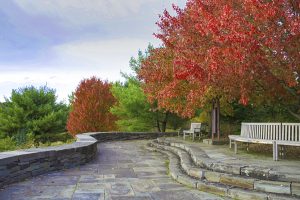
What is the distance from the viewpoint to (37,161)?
331 inches

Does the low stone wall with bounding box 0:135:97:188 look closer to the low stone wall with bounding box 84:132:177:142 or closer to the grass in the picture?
the grass

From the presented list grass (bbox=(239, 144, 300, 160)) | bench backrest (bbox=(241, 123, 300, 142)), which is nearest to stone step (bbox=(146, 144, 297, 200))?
Answer: bench backrest (bbox=(241, 123, 300, 142))

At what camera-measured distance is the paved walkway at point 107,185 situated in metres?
6.63

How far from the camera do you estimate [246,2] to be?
289 inches

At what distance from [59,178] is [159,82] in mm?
6682

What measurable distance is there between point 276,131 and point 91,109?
57.0ft

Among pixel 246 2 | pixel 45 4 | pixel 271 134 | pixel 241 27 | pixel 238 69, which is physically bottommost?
pixel 271 134

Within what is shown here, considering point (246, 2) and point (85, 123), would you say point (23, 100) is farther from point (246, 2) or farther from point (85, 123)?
point (246, 2)

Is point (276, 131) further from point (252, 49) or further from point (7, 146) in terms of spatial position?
point (7, 146)

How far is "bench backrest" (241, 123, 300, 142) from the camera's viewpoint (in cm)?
878

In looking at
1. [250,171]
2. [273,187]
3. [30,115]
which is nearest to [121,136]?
[30,115]

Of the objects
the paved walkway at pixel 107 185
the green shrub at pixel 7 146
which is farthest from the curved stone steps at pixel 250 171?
the green shrub at pixel 7 146

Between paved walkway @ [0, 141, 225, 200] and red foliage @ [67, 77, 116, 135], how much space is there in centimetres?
1464

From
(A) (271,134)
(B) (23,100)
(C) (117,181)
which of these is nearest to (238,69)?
(A) (271,134)
